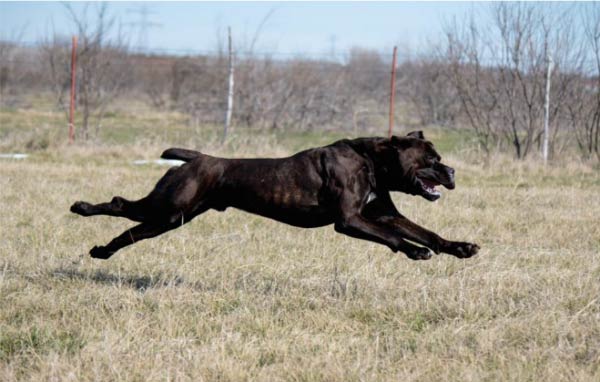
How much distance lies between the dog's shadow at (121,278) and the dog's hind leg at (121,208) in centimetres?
45

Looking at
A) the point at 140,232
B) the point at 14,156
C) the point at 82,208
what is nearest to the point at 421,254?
the point at 140,232

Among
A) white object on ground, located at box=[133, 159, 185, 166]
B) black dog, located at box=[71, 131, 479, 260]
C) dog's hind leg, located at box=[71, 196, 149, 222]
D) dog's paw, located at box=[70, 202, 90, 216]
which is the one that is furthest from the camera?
white object on ground, located at box=[133, 159, 185, 166]

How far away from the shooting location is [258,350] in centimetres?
443

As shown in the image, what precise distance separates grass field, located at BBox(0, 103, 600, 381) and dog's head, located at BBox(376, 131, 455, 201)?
0.67 m

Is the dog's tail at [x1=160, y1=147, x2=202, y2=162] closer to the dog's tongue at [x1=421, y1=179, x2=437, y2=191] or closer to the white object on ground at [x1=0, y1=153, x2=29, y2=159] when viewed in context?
the dog's tongue at [x1=421, y1=179, x2=437, y2=191]

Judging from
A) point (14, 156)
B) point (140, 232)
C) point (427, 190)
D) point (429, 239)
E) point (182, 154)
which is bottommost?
point (14, 156)

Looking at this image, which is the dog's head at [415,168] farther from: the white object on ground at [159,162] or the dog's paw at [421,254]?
the white object on ground at [159,162]

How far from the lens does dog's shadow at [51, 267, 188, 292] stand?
19.4 feet

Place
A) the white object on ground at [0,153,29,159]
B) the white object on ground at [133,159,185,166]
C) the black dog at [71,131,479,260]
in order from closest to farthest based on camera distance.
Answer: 1. the black dog at [71,131,479,260]
2. the white object on ground at [133,159,185,166]
3. the white object on ground at [0,153,29,159]

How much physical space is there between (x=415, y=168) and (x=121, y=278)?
2.19 m

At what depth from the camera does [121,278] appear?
20.1ft

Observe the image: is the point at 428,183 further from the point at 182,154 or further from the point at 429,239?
the point at 182,154

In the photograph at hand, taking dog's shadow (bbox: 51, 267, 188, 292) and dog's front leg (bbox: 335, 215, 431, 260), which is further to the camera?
dog's shadow (bbox: 51, 267, 188, 292)

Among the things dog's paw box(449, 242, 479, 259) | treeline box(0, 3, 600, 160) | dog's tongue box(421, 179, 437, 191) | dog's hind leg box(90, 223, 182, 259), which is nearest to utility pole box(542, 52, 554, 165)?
treeline box(0, 3, 600, 160)
